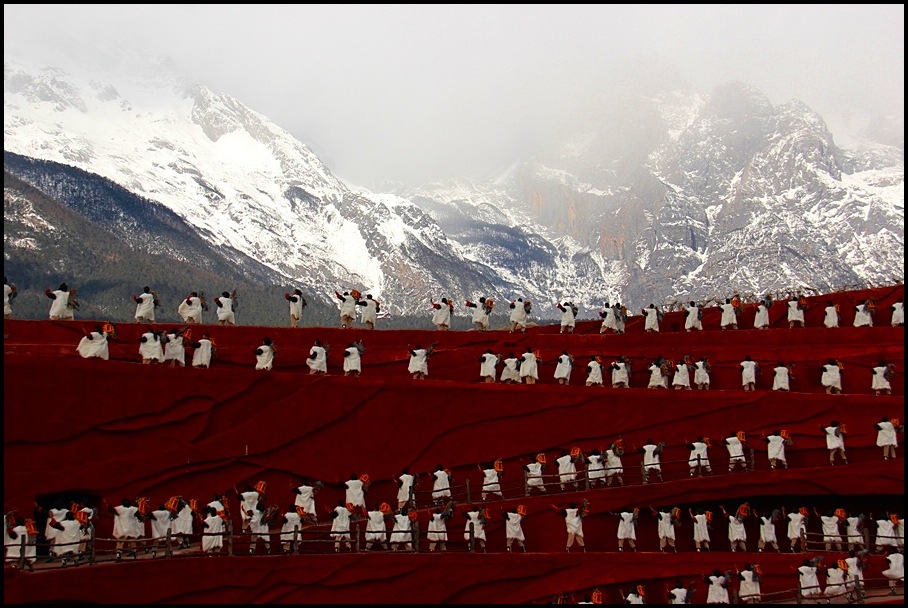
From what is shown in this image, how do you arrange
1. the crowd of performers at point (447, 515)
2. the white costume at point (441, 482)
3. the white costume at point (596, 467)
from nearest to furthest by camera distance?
the crowd of performers at point (447, 515), the white costume at point (441, 482), the white costume at point (596, 467)

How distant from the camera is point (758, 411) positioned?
26.2m

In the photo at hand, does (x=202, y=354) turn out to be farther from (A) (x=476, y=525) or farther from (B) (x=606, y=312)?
(B) (x=606, y=312)

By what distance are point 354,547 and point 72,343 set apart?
8.85 m

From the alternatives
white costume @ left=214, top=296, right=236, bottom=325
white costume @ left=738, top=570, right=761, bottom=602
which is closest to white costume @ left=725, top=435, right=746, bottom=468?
white costume @ left=738, top=570, right=761, bottom=602

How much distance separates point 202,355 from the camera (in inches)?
959

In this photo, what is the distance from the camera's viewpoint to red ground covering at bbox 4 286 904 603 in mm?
20984

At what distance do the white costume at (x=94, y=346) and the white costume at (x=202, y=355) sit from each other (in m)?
2.12

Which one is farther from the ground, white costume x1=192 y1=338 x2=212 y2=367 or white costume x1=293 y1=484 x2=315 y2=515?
white costume x1=192 y1=338 x2=212 y2=367

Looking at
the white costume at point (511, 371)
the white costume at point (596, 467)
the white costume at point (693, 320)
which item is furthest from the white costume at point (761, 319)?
the white costume at point (596, 467)

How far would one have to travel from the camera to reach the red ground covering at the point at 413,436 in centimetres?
2098

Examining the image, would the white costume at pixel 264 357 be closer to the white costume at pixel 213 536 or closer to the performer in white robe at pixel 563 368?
the white costume at pixel 213 536

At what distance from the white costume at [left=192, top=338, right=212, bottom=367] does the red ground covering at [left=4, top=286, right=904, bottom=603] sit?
1.93 ft

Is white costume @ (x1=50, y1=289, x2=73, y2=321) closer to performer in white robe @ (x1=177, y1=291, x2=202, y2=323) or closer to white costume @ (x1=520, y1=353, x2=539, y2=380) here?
performer in white robe @ (x1=177, y1=291, x2=202, y2=323)

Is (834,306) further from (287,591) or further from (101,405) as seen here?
(101,405)
